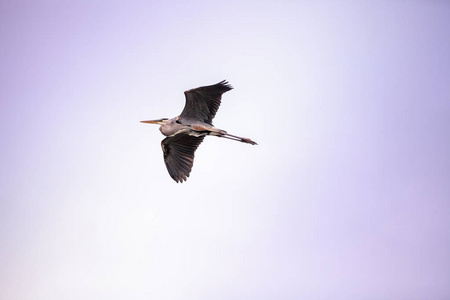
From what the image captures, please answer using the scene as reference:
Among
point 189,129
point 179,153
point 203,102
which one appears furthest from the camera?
point 179,153

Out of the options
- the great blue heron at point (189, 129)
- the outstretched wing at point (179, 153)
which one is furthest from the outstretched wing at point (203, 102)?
the outstretched wing at point (179, 153)

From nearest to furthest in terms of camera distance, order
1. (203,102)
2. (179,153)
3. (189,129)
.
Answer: (203,102) → (189,129) → (179,153)

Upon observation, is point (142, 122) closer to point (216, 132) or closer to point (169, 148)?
point (169, 148)

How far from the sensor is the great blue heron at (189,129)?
40.6ft

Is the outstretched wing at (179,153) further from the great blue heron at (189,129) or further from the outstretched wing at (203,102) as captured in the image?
the outstretched wing at (203,102)

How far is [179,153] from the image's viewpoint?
45.5ft

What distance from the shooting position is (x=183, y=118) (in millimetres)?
12906

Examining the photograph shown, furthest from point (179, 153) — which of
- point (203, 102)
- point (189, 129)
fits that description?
point (203, 102)

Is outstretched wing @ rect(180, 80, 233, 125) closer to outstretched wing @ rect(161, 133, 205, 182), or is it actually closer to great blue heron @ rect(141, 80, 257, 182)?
great blue heron @ rect(141, 80, 257, 182)

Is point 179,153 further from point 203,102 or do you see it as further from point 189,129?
point 203,102

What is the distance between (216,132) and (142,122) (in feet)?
9.32

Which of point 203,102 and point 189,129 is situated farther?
point 189,129

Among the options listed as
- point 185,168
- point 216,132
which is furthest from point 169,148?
point 216,132

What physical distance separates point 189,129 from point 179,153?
45.9 inches
